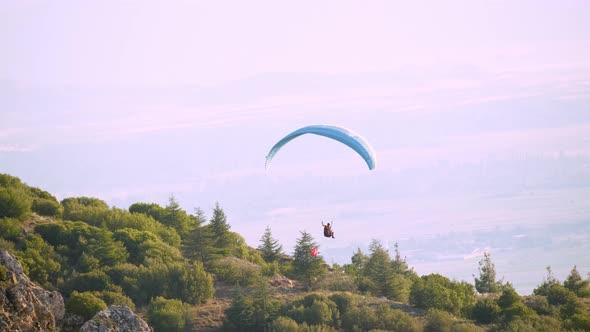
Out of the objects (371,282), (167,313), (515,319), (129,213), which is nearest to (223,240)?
(129,213)

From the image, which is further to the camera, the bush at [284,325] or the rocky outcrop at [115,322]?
the bush at [284,325]

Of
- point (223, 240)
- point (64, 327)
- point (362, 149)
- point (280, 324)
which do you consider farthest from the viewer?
point (223, 240)

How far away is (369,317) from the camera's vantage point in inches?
2480

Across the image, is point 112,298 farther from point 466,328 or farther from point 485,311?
point 485,311

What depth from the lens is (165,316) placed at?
6156 centimetres

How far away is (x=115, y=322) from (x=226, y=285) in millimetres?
18282

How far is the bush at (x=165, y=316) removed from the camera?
61.0 m

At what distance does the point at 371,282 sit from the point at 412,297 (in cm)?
379

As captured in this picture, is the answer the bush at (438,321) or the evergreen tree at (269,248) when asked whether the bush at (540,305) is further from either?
the evergreen tree at (269,248)

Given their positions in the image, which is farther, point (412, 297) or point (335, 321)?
point (412, 297)

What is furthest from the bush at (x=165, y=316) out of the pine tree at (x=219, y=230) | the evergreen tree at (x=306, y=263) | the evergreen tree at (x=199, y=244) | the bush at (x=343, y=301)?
the pine tree at (x=219, y=230)

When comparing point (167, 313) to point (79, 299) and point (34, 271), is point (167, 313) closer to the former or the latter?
point (79, 299)

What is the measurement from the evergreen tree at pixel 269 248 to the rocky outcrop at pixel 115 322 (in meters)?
28.7

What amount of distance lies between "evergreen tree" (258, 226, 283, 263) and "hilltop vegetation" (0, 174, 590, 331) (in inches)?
74.5
